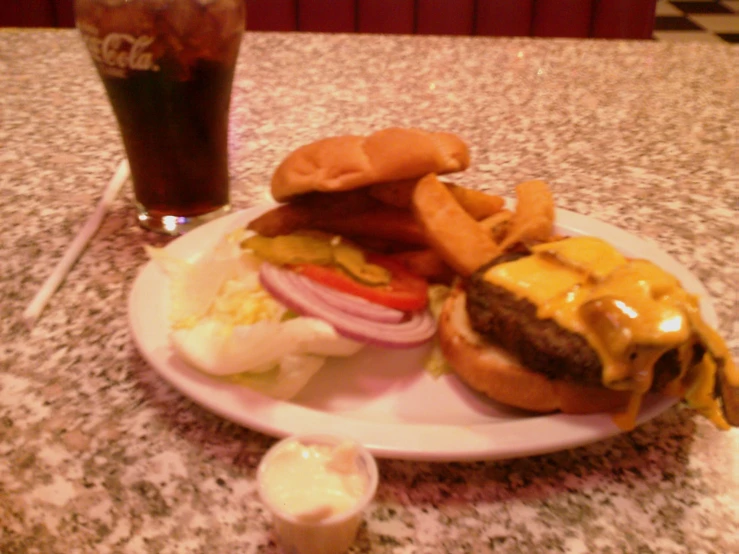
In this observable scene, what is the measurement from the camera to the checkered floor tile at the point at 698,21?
5.86 meters

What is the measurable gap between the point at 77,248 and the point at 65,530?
0.70 m

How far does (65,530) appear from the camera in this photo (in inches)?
31.0

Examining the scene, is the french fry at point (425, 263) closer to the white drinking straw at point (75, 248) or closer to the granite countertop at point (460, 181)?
the granite countertop at point (460, 181)

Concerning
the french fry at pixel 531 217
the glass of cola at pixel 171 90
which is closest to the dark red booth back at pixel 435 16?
the glass of cola at pixel 171 90

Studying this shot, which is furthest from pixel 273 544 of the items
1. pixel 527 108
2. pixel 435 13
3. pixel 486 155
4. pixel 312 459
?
pixel 435 13

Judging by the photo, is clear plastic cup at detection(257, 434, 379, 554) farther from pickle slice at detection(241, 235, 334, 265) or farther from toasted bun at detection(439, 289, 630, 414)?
pickle slice at detection(241, 235, 334, 265)

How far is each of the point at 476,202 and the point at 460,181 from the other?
46 cm

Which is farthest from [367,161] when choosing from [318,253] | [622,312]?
[622,312]

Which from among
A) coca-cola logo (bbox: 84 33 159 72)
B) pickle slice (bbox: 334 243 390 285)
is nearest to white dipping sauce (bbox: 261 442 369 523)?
pickle slice (bbox: 334 243 390 285)

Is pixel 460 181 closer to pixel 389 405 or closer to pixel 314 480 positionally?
pixel 389 405

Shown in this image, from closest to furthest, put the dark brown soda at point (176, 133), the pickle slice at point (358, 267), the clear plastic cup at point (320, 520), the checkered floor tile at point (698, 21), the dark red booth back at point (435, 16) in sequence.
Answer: the clear plastic cup at point (320, 520) < the pickle slice at point (358, 267) < the dark brown soda at point (176, 133) < the dark red booth back at point (435, 16) < the checkered floor tile at point (698, 21)

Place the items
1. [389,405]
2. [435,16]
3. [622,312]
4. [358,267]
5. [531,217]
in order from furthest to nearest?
[435,16]
[531,217]
[358,267]
[389,405]
[622,312]

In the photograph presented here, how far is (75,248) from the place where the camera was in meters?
1.36

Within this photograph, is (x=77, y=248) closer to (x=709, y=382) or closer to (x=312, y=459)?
(x=312, y=459)
